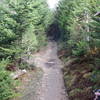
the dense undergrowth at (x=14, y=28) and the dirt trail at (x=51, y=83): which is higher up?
the dense undergrowth at (x=14, y=28)

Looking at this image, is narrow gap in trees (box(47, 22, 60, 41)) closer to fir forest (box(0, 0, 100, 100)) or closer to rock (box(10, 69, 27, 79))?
fir forest (box(0, 0, 100, 100))

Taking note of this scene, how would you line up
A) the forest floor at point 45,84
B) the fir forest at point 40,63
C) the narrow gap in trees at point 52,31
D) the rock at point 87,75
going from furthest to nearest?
the narrow gap in trees at point 52,31 → the forest floor at point 45,84 → the fir forest at point 40,63 → the rock at point 87,75

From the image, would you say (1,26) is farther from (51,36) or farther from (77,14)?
(51,36)

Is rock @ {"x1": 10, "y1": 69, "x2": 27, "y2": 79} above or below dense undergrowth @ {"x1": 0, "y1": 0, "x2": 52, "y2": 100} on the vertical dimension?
below

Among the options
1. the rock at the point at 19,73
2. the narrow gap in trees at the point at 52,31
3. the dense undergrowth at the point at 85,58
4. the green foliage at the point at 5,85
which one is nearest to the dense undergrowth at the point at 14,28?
the rock at the point at 19,73

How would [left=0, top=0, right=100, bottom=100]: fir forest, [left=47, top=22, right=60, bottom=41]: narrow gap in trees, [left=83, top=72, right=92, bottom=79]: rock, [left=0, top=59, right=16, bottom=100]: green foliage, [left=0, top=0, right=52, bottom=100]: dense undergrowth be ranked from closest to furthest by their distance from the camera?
[left=0, top=59, right=16, bottom=100]: green foliage
[left=83, top=72, right=92, bottom=79]: rock
[left=0, top=0, right=100, bottom=100]: fir forest
[left=0, top=0, right=52, bottom=100]: dense undergrowth
[left=47, top=22, right=60, bottom=41]: narrow gap in trees

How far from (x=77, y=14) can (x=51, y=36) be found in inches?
989

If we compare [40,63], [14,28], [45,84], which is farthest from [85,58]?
[40,63]

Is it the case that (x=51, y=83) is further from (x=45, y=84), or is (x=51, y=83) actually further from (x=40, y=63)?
(x=40, y=63)

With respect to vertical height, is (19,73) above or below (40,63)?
below

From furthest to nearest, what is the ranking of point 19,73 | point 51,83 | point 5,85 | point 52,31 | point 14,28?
point 52,31 → point 14,28 → point 19,73 → point 51,83 → point 5,85

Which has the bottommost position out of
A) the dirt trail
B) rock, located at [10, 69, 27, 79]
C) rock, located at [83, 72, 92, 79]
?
the dirt trail

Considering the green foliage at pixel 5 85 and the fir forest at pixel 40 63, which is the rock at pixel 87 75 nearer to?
the fir forest at pixel 40 63

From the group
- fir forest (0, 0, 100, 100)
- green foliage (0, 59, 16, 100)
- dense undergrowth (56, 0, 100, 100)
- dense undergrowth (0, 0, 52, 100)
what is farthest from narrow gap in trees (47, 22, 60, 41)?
green foliage (0, 59, 16, 100)
